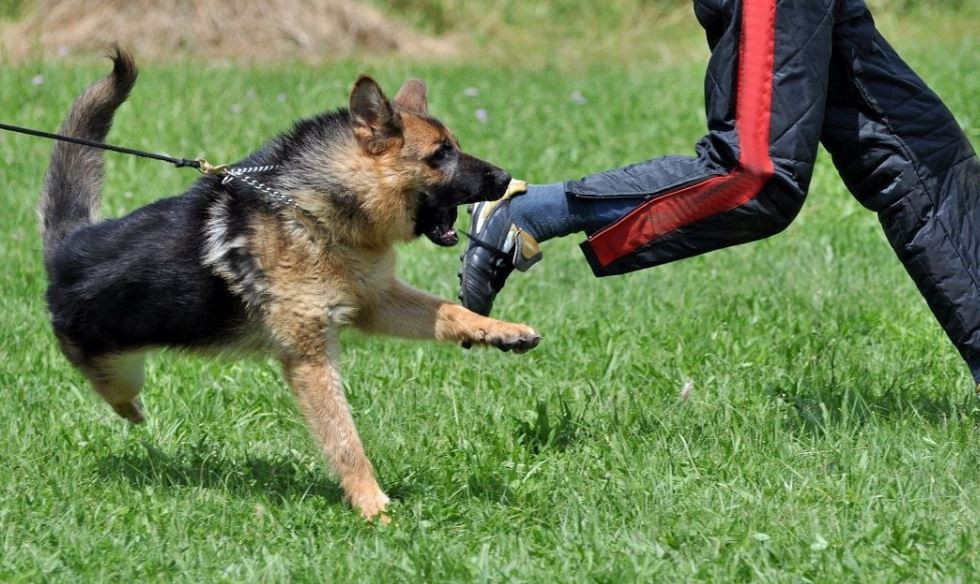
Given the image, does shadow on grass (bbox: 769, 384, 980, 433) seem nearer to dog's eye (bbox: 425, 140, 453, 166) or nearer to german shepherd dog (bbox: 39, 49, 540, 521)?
german shepherd dog (bbox: 39, 49, 540, 521)

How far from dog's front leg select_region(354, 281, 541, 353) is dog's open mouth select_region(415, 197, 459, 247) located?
20 cm

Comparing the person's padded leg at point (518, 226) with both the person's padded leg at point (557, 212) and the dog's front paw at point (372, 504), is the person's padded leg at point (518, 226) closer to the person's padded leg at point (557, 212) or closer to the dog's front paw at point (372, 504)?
the person's padded leg at point (557, 212)

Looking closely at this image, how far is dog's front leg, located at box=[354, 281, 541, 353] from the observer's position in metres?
4.03

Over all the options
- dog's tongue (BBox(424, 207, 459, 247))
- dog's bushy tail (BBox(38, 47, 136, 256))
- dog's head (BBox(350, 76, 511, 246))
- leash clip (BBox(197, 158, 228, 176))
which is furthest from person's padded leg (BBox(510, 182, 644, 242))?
dog's bushy tail (BBox(38, 47, 136, 256))

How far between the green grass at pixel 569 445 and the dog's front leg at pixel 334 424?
3.4 inches

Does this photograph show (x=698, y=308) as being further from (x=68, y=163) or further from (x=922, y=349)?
(x=68, y=163)

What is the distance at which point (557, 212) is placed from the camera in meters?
4.12

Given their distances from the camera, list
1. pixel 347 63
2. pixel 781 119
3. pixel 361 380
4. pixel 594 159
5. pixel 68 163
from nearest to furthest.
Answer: pixel 781 119 → pixel 68 163 → pixel 361 380 → pixel 594 159 → pixel 347 63

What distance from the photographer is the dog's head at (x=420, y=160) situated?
13.4 ft

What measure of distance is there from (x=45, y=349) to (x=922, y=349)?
12.4ft

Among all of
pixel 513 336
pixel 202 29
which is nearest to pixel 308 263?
pixel 513 336

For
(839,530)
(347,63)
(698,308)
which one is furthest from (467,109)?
(839,530)

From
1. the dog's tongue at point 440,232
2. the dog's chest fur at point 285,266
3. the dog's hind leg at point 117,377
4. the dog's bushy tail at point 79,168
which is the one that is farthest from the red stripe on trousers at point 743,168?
the dog's bushy tail at point 79,168

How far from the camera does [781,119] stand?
3.84m
